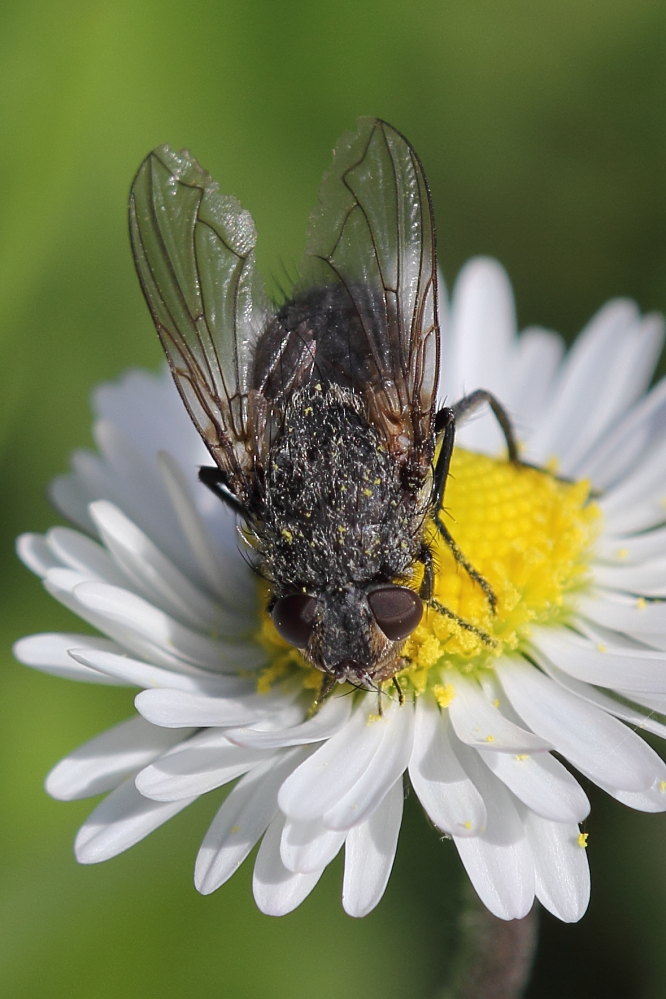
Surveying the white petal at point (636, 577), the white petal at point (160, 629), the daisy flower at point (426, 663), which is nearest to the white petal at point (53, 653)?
the daisy flower at point (426, 663)

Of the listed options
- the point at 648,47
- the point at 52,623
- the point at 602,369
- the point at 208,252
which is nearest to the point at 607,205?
the point at 648,47

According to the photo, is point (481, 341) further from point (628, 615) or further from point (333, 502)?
point (333, 502)

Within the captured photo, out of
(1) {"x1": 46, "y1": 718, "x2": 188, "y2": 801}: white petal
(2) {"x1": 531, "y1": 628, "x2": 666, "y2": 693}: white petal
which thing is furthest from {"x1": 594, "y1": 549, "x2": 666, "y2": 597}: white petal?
(1) {"x1": 46, "y1": 718, "x2": 188, "y2": 801}: white petal

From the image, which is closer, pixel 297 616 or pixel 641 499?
pixel 297 616

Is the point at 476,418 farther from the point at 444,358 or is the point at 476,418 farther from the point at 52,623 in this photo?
the point at 52,623

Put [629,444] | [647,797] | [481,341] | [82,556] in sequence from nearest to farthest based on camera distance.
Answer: [647,797] < [82,556] < [629,444] < [481,341]

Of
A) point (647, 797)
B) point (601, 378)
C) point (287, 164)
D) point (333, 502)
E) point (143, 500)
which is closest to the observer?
point (647, 797)

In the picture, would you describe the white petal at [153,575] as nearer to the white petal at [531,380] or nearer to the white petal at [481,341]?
the white petal at [481,341]

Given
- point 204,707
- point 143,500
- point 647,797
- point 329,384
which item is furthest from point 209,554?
point 647,797
